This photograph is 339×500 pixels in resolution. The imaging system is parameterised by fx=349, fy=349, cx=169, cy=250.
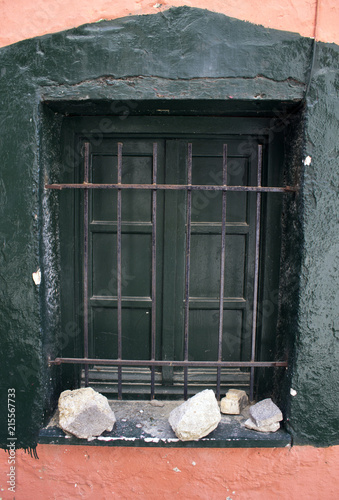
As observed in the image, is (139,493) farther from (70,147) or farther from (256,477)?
(70,147)

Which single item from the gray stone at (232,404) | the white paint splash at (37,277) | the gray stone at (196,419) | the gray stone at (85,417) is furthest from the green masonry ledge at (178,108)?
the gray stone at (196,419)

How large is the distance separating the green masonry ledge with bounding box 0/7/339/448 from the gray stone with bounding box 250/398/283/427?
58 millimetres

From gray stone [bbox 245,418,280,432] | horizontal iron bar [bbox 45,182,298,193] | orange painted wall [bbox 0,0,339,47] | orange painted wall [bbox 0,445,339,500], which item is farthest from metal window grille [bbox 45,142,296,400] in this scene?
orange painted wall [bbox 0,0,339,47]

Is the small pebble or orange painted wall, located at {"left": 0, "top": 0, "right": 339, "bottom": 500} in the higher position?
the small pebble

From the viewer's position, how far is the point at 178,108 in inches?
73.7

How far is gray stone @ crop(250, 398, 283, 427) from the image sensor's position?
6.07 feet

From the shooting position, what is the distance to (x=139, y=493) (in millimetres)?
1929

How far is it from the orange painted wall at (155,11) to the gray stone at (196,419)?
1.94 m

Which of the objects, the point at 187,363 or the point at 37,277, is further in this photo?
the point at 187,363

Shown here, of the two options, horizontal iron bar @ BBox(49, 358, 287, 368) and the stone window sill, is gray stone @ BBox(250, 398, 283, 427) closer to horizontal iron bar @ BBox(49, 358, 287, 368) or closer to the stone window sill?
the stone window sill

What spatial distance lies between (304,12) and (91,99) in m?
1.15

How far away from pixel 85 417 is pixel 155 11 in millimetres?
2080

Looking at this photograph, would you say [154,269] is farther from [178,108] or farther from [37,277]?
[178,108]

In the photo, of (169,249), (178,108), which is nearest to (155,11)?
(178,108)
